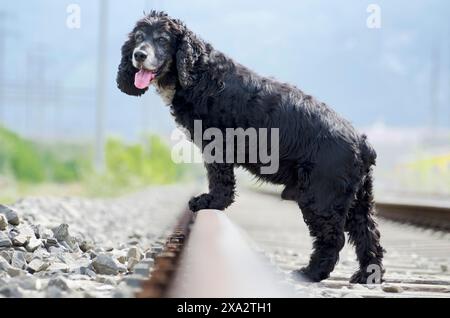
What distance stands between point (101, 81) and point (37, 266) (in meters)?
13.0

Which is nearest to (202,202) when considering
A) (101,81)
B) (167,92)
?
(167,92)

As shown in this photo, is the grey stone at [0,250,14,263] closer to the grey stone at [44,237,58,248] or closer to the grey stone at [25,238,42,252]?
the grey stone at [25,238,42,252]

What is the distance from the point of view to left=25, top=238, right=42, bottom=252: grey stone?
171 inches

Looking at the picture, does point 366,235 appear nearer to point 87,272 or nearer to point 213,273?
point 87,272

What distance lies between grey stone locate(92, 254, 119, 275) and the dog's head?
33.3 inches

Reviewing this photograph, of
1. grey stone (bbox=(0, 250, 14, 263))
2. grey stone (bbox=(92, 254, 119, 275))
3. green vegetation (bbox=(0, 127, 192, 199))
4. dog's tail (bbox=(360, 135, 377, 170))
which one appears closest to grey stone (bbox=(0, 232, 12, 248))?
grey stone (bbox=(0, 250, 14, 263))

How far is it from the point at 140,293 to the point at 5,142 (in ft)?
71.9

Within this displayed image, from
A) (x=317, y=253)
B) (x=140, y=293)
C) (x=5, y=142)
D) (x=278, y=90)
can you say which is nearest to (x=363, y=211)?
(x=317, y=253)

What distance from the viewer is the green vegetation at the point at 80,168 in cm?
1886

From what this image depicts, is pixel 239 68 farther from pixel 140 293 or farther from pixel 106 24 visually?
pixel 106 24

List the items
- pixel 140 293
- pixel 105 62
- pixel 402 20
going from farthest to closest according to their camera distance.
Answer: pixel 402 20 → pixel 105 62 → pixel 140 293

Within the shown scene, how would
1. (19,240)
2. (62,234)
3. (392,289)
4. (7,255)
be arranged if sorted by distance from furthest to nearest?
(62,234), (19,240), (7,255), (392,289)

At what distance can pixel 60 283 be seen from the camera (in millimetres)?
3020

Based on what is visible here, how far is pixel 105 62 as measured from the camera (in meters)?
17.2
